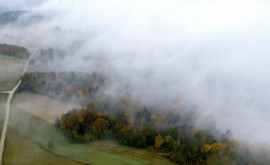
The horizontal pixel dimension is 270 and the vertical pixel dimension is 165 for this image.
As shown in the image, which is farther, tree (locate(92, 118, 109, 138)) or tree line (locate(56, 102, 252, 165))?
tree (locate(92, 118, 109, 138))

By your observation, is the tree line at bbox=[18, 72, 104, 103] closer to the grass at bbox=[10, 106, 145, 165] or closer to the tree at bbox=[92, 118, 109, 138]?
the grass at bbox=[10, 106, 145, 165]

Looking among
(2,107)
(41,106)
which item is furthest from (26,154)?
(41,106)

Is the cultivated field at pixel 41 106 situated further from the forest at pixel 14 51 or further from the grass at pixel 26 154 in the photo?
the forest at pixel 14 51

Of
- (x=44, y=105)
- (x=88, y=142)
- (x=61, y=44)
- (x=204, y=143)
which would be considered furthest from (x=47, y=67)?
(x=204, y=143)

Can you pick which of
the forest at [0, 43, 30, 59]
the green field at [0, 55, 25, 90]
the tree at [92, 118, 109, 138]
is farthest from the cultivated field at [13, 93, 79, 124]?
the forest at [0, 43, 30, 59]

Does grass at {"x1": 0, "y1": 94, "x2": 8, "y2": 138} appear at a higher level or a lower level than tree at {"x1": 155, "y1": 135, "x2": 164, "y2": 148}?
higher

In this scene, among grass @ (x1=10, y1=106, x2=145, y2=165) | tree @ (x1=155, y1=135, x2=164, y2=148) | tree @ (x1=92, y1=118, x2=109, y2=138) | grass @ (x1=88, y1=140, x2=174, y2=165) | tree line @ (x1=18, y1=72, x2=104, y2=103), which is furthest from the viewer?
tree line @ (x1=18, y1=72, x2=104, y2=103)
